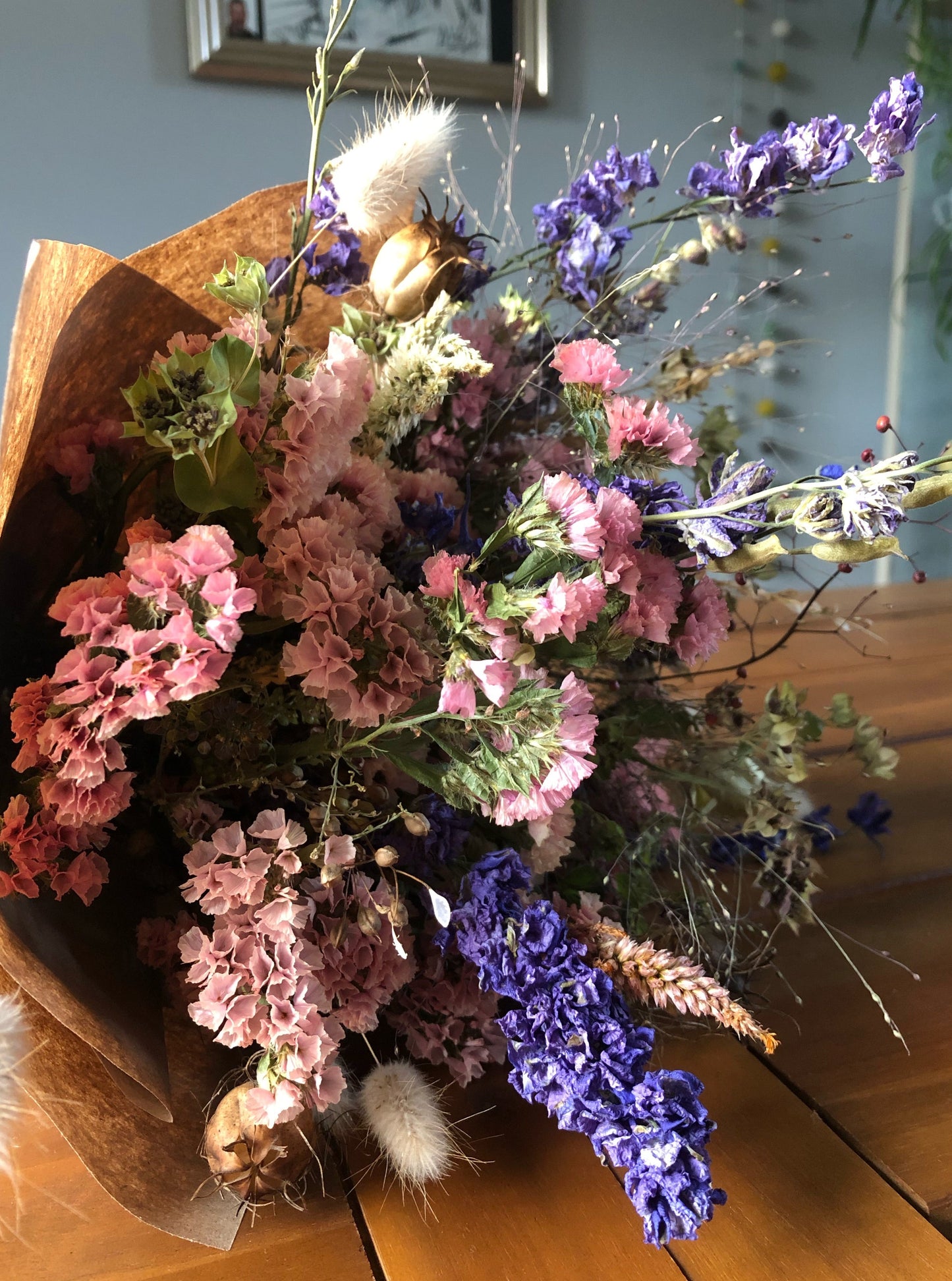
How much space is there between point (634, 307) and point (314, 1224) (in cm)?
59

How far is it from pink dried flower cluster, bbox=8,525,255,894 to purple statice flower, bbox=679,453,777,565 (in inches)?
6.9

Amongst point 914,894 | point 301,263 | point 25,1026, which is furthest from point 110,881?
point 914,894

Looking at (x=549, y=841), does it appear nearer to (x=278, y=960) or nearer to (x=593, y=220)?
(x=278, y=960)

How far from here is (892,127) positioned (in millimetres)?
480

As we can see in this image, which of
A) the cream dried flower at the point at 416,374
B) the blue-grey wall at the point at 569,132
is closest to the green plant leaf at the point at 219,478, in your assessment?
the cream dried flower at the point at 416,374

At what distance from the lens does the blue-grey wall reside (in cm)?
194

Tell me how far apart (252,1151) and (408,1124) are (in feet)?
0.22

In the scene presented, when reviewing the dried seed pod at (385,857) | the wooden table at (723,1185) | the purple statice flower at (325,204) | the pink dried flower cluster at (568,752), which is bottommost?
the wooden table at (723,1185)

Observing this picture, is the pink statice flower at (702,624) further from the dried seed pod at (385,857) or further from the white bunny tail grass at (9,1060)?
the white bunny tail grass at (9,1060)

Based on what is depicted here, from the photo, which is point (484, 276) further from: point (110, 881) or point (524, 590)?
point (110, 881)

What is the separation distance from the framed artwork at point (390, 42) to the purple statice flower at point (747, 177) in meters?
1.64

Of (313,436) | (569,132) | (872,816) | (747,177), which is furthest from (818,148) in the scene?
(569,132)

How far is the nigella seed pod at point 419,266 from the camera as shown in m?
0.53

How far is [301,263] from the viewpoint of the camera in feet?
1.92
